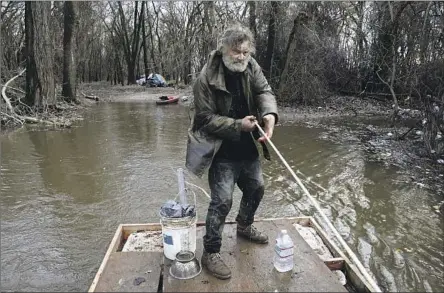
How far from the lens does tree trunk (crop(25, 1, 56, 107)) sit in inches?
485

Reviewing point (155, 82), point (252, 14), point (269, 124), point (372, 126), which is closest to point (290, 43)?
point (252, 14)

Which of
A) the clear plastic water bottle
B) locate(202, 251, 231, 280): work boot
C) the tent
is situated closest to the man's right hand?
the clear plastic water bottle

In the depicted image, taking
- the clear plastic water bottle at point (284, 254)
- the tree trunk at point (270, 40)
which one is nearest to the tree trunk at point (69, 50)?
the tree trunk at point (270, 40)

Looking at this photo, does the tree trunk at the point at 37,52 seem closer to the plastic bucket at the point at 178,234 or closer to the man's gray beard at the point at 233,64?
the plastic bucket at the point at 178,234

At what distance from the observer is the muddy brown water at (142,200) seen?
4.12 meters

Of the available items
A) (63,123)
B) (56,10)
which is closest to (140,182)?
(63,123)

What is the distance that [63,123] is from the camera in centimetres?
1145

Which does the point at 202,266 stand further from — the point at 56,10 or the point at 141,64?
the point at 141,64

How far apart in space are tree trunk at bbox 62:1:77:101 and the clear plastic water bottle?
1484 cm

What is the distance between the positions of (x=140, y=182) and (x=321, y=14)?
11792 millimetres

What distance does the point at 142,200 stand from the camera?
19.4ft

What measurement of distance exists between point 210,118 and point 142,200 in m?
3.15

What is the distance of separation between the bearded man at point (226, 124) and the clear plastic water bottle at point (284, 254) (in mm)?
397

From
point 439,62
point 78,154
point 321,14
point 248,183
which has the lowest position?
point 78,154
